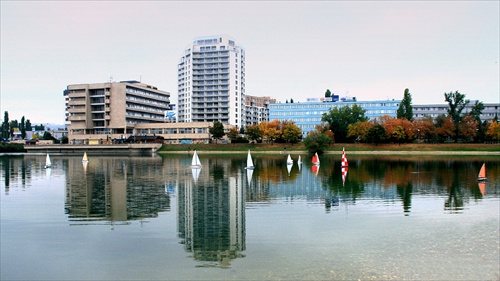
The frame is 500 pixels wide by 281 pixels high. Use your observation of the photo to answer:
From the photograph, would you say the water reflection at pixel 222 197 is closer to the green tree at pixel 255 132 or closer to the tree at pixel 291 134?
the tree at pixel 291 134

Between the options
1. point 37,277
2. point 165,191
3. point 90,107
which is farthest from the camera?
point 90,107

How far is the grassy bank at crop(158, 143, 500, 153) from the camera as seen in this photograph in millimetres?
135000

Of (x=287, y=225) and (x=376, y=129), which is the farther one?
(x=376, y=129)

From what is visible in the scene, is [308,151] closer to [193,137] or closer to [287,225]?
[193,137]

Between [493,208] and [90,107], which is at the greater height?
[90,107]

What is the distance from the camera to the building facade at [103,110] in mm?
185625

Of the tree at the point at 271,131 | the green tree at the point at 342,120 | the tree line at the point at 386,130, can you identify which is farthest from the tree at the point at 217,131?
the green tree at the point at 342,120

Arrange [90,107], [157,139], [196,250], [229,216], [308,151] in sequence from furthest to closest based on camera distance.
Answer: [90,107] → [157,139] → [308,151] → [229,216] → [196,250]

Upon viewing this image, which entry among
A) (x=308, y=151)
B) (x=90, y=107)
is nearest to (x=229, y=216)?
(x=308, y=151)

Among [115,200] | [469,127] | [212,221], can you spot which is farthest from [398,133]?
[212,221]

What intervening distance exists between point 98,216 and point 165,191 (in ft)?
43.5

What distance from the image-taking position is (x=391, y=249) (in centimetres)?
2148

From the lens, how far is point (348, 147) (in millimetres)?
145250

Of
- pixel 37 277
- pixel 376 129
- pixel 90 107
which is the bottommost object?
pixel 37 277
